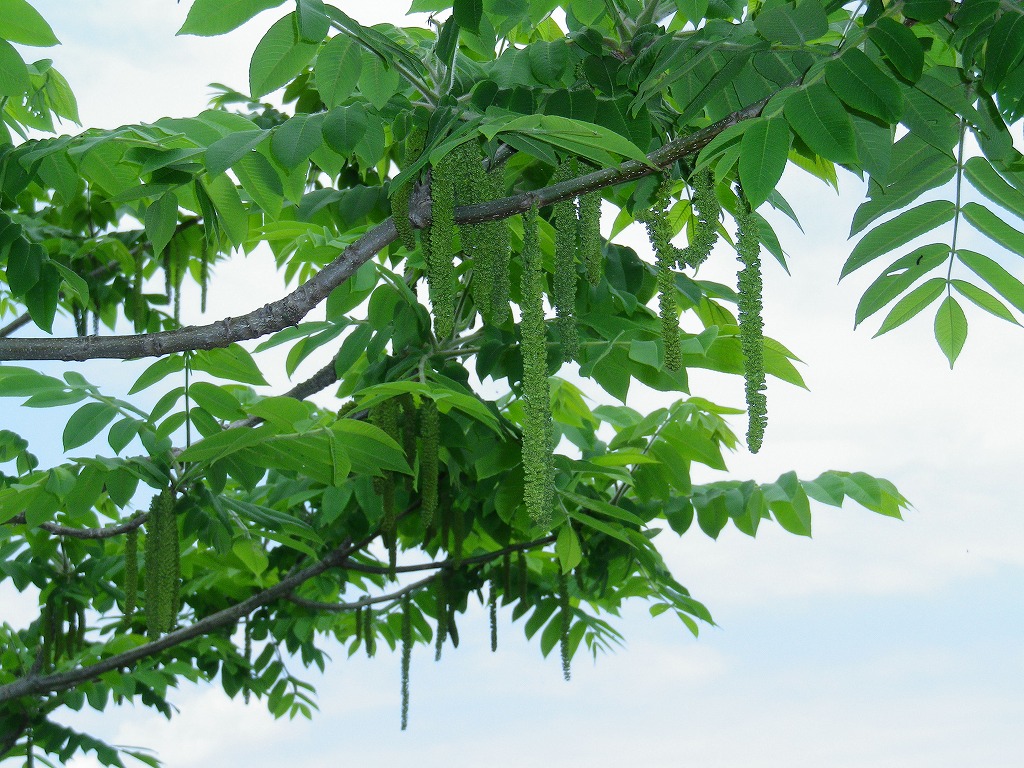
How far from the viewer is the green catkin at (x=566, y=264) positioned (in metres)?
2.70

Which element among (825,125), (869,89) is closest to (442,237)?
(825,125)

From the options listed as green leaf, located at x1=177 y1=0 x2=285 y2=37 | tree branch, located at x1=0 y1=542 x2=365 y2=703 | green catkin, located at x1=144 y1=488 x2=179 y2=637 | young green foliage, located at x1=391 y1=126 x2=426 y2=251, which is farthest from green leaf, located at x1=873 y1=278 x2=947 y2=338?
tree branch, located at x1=0 y1=542 x2=365 y2=703

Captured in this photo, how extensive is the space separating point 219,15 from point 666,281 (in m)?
1.23

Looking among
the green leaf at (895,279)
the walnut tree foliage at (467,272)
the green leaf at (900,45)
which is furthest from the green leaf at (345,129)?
the green leaf at (895,279)

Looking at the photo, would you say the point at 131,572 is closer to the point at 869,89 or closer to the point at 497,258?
the point at 497,258

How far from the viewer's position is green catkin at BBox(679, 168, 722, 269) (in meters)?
2.50

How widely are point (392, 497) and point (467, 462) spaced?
0.54m

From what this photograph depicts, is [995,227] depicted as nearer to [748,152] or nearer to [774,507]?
[748,152]

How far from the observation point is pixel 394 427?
3.54 metres

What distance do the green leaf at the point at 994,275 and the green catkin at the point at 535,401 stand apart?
1193mm

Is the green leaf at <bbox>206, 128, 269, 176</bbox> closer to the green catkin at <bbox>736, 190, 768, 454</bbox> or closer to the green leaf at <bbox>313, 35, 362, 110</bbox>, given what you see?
the green leaf at <bbox>313, 35, 362, 110</bbox>

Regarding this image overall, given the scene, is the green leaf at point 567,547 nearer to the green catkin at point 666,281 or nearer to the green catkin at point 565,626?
the green catkin at point 565,626

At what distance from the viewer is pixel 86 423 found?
3441 millimetres

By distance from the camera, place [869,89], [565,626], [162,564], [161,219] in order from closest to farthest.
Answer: [869,89]
[161,219]
[162,564]
[565,626]
